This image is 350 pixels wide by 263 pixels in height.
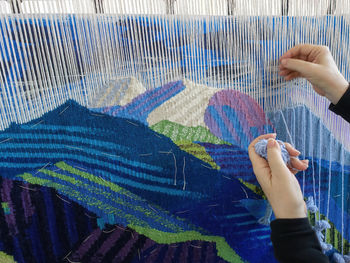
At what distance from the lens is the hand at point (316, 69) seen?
22.0 inches

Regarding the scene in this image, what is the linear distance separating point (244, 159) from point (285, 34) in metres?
0.36

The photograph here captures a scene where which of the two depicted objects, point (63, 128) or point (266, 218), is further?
point (266, 218)

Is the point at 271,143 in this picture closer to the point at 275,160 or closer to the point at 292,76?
the point at 275,160

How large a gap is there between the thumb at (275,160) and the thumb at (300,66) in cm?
21

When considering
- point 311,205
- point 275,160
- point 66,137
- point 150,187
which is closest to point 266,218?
point 311,205

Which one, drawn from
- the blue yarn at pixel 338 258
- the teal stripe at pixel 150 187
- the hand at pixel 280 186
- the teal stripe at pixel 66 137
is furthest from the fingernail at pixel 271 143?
the blue yarn at pixel 338 258

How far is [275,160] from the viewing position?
51 cm

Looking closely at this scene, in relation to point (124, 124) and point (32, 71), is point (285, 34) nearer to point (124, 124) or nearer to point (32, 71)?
point (124, 124)

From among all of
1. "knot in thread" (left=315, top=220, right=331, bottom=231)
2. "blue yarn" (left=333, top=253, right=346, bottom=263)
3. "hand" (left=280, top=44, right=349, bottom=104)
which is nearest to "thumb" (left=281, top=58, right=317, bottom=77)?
"hand" (left=280, top=44, right=349, bottom=104)

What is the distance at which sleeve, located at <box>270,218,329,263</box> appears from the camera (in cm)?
47

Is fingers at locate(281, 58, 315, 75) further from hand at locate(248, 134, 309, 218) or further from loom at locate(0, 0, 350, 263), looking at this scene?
hand at locate(248, 134, 309, 218)

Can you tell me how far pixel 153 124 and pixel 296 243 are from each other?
1.34ft

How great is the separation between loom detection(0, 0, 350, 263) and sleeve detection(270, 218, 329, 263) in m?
0.18

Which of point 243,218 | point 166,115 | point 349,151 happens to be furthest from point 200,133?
point 349,151
